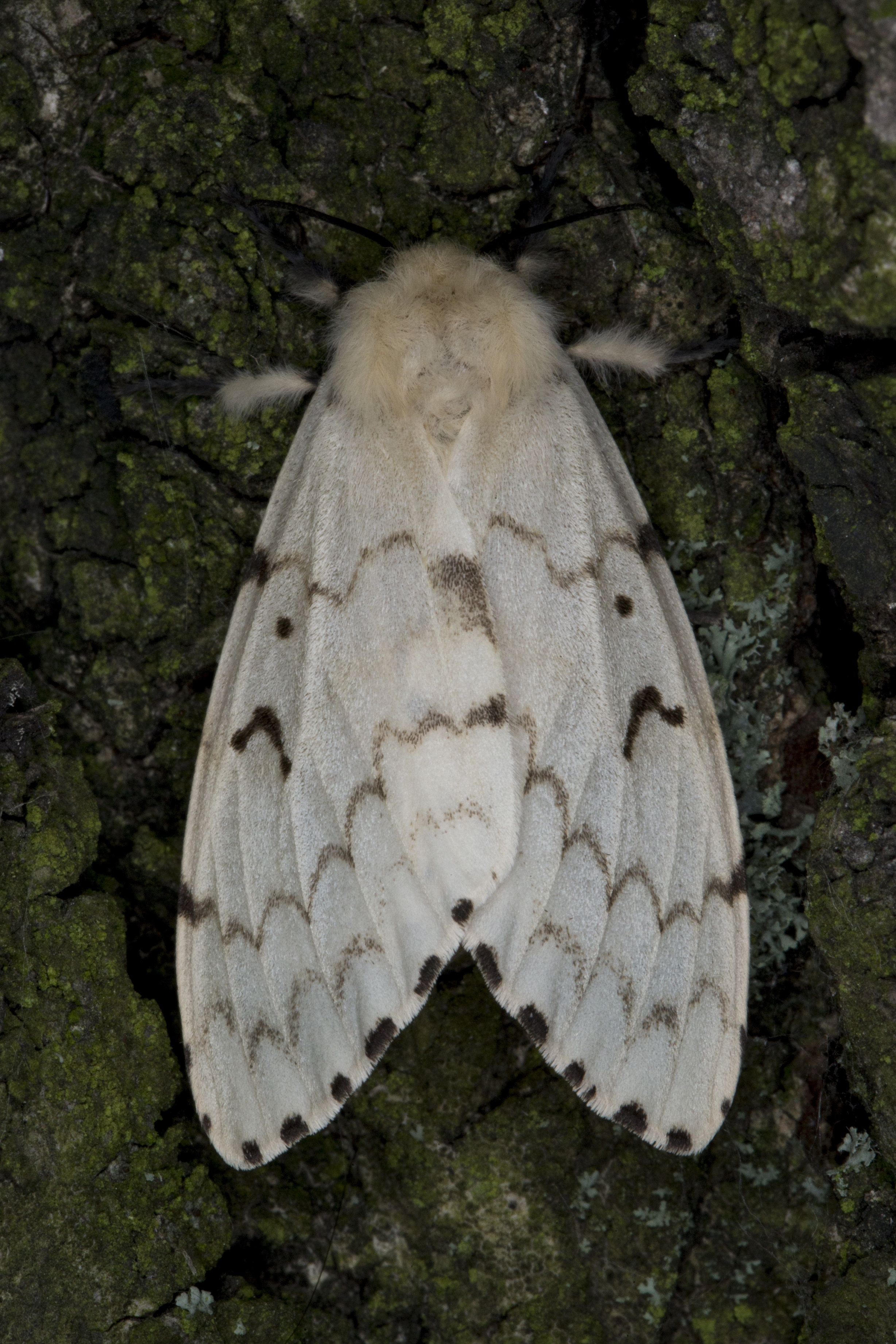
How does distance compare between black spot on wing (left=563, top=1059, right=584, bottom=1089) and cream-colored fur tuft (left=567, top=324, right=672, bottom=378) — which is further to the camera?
cream-colored fur tuft (left=567, top=324, right=672, bottom=378)

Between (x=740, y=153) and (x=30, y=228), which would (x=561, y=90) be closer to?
(x=740, y=153)

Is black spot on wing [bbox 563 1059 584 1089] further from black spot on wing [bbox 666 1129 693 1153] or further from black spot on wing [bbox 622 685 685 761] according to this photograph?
black spot on wing [bbox 622 685 685 761]

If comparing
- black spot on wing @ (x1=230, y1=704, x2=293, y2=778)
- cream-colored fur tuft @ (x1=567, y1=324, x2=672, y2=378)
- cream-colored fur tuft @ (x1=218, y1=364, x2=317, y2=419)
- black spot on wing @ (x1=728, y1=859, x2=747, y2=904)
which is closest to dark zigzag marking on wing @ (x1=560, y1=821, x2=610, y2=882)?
black spot on wing @ (x1=728, y1=859, x2=747, y2=904)

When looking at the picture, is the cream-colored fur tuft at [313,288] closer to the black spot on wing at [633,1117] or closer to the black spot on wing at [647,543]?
the black spot on wing at [647,543]

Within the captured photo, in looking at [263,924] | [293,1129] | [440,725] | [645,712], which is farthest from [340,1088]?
[645,712]

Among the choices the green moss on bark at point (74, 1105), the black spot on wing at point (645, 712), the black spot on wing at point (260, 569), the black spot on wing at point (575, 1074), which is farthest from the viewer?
the black spot on wing at point (260, 569)

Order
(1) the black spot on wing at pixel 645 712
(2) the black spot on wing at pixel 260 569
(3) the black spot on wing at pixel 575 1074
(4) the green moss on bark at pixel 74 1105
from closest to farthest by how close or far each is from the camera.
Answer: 1. (4) the green moss on bark at pixel 74 1105
2. (3) the black spot on wing at pixel 575 1074
3. (1) the black spot on wing at pixel 645 712
4. (2) the black spot on wing at pixel 260 569

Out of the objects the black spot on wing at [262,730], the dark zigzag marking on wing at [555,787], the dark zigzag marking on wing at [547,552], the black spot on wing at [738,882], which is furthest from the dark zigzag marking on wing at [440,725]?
the black spot on wing at [738,882]

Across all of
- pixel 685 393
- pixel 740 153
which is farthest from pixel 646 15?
pixel 685 393
